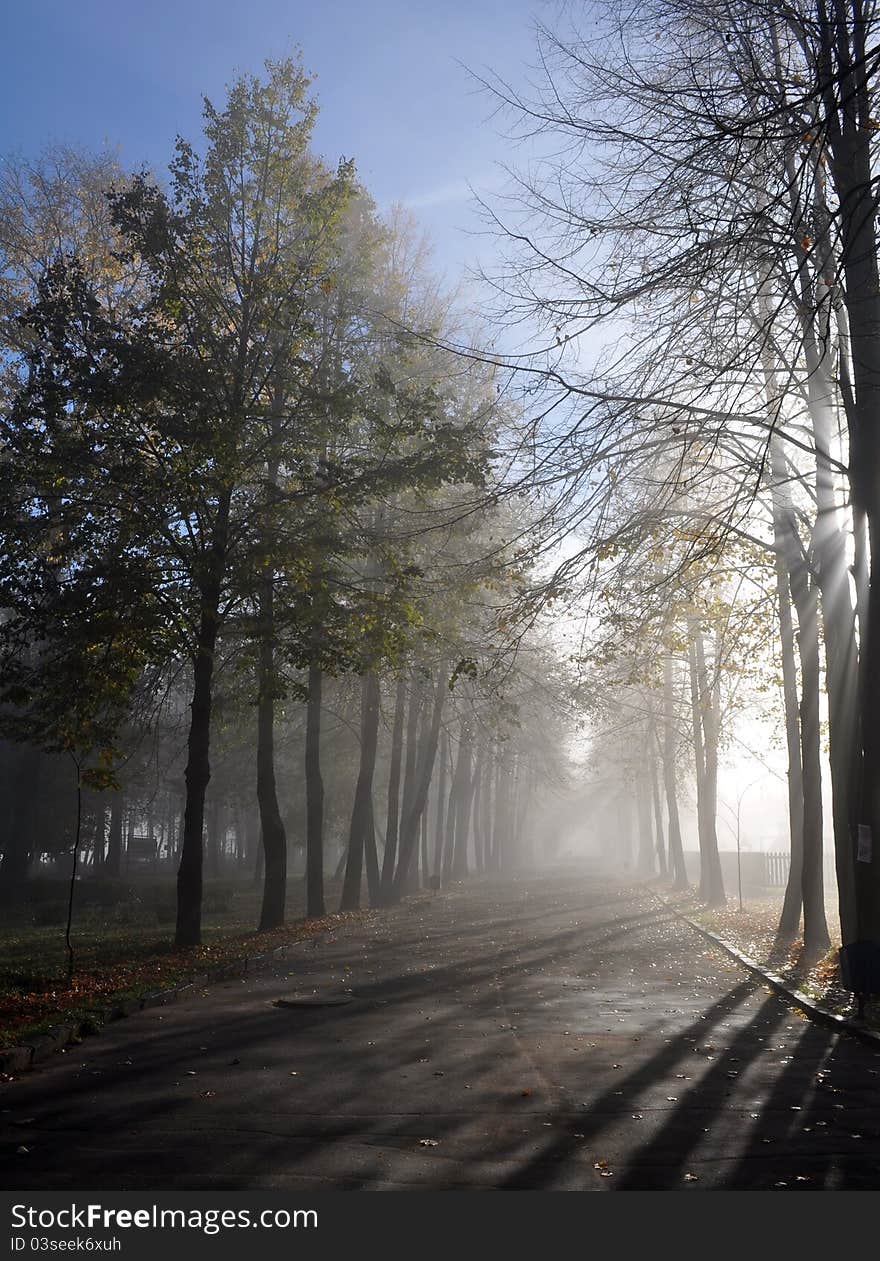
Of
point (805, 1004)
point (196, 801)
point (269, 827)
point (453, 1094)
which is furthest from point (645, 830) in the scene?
point (453, 1094)

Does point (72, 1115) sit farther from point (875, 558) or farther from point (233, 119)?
point (233, 119)

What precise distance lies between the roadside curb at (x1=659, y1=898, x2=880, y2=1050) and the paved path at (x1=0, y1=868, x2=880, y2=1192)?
178mm

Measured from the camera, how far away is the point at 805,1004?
11398 millimetres

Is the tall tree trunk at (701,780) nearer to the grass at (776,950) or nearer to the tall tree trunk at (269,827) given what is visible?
the grass at (776,950)

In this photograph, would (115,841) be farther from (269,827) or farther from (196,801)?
(196,801)

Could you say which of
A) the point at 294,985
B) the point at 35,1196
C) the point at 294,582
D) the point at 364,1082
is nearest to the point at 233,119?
the point at 294,582

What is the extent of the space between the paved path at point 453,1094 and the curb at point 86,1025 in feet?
0.58

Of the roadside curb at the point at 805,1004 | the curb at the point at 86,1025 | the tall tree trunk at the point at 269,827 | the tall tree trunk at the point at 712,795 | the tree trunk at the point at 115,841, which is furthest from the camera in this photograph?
the tree trunk at the point at 115,841

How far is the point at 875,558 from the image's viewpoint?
445 inches

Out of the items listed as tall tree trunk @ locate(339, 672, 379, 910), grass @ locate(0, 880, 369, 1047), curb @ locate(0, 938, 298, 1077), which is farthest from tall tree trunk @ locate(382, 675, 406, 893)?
curb @ locate(0, 938, 298, 1077)

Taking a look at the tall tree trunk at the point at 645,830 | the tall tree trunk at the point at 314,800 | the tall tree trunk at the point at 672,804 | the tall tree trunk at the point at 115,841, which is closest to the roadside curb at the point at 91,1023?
the tall tree trunk at the point at 314,800

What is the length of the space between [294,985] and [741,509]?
30.7 ft

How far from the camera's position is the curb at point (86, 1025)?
759 cm

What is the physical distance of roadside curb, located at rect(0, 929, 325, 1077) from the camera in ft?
24.9
